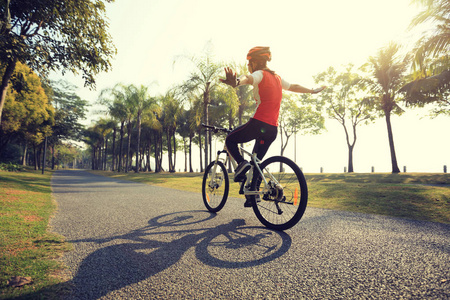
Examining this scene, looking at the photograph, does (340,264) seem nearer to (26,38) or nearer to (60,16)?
(60,16)

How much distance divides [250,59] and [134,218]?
3390 millimetres

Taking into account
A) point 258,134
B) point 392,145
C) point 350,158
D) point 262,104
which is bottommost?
point 258,134

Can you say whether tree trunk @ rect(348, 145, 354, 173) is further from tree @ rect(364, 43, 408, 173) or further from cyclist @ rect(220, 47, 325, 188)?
cyclist @ rect(220, 47, 325, 188)

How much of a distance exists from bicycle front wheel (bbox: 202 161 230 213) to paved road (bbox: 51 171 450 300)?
0.74 meters

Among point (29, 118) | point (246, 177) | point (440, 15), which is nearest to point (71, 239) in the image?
point (246, 177)

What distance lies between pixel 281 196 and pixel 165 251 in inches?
67.1

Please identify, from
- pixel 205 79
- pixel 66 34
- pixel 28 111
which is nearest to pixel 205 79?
pixel 205 79

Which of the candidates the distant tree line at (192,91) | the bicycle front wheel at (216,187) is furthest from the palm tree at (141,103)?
the bicycle front wheel at (216,187)

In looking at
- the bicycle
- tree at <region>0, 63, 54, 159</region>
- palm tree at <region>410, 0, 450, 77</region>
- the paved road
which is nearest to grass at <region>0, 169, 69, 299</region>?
the paved road

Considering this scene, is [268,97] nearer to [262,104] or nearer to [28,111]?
[262,104]

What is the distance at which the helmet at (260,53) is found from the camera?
3678 millimetres

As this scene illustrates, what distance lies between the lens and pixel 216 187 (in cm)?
480

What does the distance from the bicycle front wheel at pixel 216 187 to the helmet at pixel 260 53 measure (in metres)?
2.12

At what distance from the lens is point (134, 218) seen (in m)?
4.35
